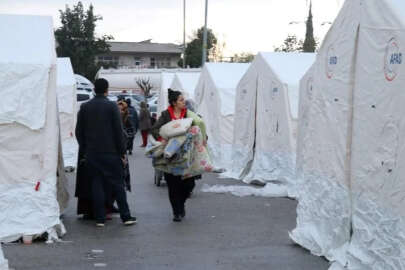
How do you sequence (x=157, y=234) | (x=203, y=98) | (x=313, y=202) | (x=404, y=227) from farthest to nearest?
(x=203, y=98) → (x=157, y=234) → (x=313, y=202) → (x=404, y=227)

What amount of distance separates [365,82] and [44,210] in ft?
13.7

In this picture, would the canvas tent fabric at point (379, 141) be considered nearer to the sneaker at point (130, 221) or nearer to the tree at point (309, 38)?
the sneaker at point (130, 221)

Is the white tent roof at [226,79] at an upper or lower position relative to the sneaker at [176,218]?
upper

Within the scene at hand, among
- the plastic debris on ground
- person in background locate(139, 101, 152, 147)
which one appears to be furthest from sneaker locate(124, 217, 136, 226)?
person in background locate(139, 101, 152, 147)

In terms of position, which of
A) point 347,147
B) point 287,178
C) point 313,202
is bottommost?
point 287,178

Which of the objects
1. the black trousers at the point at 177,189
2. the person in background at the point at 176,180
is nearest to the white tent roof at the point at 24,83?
the person in background at the point at 176,180

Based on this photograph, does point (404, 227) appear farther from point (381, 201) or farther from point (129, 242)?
point (129, 242)

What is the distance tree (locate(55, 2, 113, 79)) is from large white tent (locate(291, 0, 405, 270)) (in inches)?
2356

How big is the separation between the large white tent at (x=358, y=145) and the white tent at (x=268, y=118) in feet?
17.8

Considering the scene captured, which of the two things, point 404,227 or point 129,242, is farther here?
point 129,242

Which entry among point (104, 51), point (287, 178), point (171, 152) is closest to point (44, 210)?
point (171, 152)

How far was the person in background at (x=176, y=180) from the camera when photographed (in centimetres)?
1028

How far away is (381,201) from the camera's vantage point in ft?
21.6

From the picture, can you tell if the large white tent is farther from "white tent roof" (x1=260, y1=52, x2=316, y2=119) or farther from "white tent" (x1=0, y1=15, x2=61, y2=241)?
"white tent roof" (x1=260, y1=52, x2=316, y2=119)
